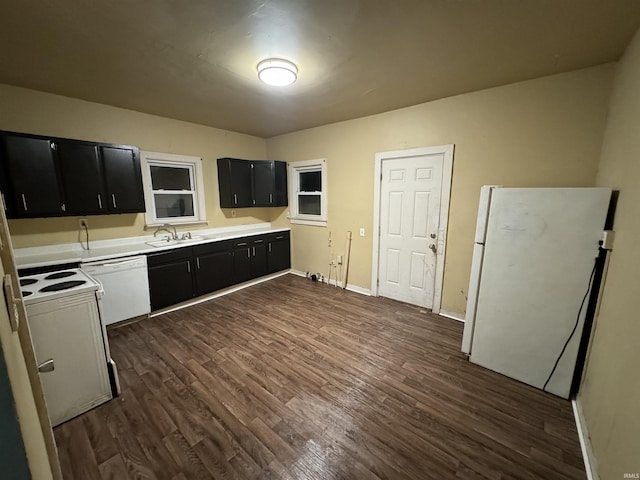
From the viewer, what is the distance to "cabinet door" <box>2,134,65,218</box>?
2.49m

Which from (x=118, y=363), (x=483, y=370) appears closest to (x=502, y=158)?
(x=483, y=370)

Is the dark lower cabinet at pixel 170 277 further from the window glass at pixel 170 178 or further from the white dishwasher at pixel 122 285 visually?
the window glass at pixel 170 178

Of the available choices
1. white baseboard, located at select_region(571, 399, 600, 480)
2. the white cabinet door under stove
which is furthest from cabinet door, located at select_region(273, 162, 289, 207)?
white baseboard, located at select_region(571, 399, 600, 480)

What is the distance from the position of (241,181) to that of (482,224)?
3.62 m

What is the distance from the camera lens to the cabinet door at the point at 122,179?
3053mm

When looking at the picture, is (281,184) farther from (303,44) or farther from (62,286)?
(62,286)

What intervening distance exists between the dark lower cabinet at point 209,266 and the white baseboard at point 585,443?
3.99 meters

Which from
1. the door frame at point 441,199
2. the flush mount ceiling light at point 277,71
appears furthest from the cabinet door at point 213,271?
the flush mount ceiling light at point 277,71

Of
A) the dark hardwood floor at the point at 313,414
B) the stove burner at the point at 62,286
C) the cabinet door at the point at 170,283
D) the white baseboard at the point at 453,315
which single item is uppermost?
the stove burner at the point at 62,286

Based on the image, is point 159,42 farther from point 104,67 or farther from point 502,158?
point 502,158

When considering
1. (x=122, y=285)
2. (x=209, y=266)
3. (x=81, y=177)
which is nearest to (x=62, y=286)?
(x=122, y=285)

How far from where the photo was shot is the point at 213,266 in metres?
3.88

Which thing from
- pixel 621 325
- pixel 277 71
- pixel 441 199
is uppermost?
pixel 277 71

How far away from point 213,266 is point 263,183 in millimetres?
1715
